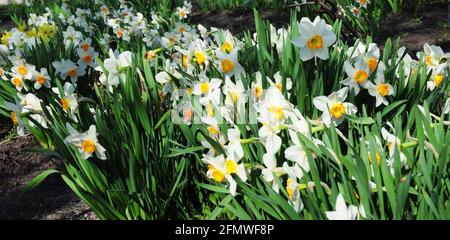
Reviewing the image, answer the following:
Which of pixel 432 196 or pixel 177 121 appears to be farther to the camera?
pixel 177 121

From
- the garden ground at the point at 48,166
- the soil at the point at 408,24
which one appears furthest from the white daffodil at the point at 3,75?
the soil at the point at 408,24

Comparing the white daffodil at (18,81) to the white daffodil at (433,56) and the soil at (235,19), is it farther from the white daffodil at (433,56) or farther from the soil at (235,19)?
the soil at (235,19)

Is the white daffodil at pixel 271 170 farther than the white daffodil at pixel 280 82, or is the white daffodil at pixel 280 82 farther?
the white daffodil at pixel 280 82

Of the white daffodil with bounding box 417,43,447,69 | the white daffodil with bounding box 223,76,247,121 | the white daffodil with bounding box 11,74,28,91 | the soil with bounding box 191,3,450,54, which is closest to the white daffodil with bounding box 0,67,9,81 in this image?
the white daffodil with bounding box 11,74,28,91

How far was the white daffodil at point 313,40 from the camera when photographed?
168 cm

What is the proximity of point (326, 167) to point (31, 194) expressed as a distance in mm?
1641

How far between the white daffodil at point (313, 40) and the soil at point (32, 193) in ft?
3.95

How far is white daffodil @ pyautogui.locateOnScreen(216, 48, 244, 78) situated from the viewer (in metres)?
1.84

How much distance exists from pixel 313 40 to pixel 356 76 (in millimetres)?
198

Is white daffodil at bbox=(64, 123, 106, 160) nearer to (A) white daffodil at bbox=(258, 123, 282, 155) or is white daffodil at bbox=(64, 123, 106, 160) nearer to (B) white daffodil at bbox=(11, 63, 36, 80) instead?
(A) white daffodil at bbox=(258, 123, 282, 155)

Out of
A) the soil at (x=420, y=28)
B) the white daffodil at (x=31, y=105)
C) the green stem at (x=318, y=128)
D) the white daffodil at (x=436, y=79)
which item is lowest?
the soil at (x=420, y=28)
